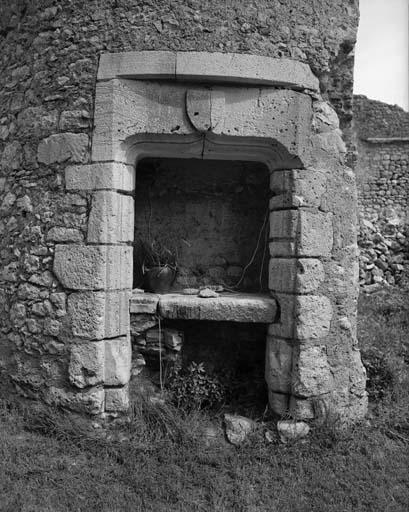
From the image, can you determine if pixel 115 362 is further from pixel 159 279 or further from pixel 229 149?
pixel 229 149

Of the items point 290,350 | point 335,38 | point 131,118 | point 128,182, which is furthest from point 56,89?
point 290,350

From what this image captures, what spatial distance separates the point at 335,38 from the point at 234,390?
3.33m

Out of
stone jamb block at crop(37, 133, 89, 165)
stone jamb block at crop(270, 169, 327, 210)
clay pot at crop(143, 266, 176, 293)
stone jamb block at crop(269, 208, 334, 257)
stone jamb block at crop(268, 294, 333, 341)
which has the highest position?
stone jamb block at crop(37, 133, 89, 165)

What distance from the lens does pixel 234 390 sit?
3994 millimetres

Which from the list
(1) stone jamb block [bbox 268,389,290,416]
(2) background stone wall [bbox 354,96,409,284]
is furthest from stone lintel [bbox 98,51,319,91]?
(2) background stone wall [bbox 354,96,409,284]

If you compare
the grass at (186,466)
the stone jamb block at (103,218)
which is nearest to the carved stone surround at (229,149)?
the stone jamb block at (103,218)

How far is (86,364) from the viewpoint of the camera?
3.43 metres

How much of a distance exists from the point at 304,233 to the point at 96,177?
5.91 feet

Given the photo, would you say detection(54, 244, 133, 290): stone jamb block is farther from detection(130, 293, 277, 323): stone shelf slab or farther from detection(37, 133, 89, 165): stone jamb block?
detection(37, 133, 89, 165): stone jamb block

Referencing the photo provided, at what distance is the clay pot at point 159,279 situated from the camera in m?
4.07

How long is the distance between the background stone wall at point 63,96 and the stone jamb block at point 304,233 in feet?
3.86

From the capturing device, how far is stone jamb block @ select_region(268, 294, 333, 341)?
3539 millimetres

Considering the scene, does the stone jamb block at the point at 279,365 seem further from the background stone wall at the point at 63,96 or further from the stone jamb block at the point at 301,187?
the background stone wall at the point at 63,96

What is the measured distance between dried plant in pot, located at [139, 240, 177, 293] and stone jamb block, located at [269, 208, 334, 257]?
1105 mm
